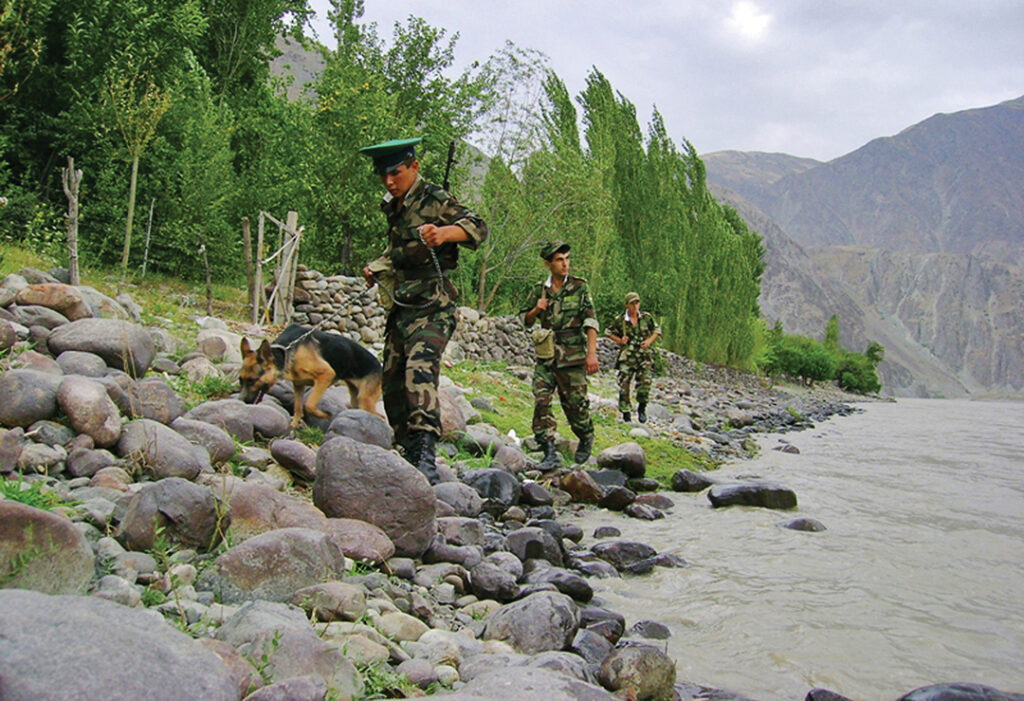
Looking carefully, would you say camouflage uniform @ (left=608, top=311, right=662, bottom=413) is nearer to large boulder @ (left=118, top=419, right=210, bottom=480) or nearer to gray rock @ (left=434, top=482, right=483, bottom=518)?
gray rock @ (left=434, top=482, right=483, bottom=518)

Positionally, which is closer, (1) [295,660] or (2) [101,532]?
(1) [295,660]

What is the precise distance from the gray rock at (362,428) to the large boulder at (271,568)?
2072 millimetres

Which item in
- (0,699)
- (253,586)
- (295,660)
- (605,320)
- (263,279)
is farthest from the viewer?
(605,320)

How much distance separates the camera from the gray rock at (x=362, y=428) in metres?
4.98

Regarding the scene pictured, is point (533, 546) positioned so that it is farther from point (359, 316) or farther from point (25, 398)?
point (359, 316)

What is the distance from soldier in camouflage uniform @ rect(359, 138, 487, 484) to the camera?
479cm

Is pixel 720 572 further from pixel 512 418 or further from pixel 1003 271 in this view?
pixel 1003 271

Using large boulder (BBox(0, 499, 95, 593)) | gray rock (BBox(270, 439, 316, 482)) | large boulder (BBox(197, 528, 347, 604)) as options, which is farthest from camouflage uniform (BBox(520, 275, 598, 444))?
large boulder (BBox(0, 499, 95, 593))

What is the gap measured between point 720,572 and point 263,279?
10.5 meters

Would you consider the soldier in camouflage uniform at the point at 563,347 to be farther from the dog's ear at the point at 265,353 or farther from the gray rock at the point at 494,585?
the gray rock at the point at 494,585

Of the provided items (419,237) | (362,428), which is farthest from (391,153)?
(362,428)

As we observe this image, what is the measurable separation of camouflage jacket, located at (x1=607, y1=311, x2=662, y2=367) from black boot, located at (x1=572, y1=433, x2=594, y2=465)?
459 cm

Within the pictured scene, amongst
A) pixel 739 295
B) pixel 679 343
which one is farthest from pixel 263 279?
pixel 739 295

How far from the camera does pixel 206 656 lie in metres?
1.81
